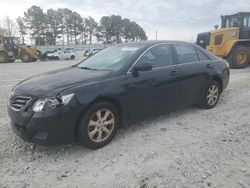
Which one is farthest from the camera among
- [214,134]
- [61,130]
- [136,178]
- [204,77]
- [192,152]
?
[204,77]

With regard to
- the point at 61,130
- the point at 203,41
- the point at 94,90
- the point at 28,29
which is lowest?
the point at 61,130

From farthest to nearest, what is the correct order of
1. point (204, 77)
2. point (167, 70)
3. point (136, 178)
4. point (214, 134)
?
point (204, 77) → point (167, 70) → point (214, 134) → point (136, 178)

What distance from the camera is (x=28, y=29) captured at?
65.1 m

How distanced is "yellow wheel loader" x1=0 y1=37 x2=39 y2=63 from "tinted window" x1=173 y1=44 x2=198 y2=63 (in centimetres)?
2389

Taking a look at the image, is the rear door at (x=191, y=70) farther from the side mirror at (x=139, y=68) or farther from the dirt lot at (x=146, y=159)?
the side mirror at (x=139, y=68)

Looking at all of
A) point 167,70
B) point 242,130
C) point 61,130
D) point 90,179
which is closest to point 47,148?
point 61,130

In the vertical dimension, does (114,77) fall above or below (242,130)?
above

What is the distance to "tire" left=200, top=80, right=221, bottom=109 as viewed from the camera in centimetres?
565

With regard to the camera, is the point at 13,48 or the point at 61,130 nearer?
the point at 61,130

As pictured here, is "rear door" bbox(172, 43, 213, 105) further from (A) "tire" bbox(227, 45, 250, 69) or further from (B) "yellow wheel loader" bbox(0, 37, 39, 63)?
(B) "yellow wheel loader" bbox(0, 37, 39, 63)

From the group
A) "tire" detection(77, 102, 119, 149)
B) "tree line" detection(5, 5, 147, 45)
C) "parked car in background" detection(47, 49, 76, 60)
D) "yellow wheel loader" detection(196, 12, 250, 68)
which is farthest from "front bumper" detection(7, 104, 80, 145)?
"tree line" detection(5, 5, 147, 45)

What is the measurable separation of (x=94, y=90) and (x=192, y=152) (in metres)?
1.66

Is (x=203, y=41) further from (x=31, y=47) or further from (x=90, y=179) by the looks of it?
(x=31, y=47)

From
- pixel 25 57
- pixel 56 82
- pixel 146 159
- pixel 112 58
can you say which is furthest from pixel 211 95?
pixel 25 57
